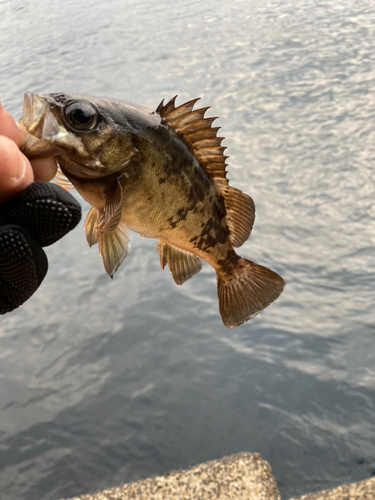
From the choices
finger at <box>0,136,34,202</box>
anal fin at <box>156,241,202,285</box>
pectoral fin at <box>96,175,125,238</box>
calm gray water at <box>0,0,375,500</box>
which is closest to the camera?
finger at <box>0,136,34,202</box>

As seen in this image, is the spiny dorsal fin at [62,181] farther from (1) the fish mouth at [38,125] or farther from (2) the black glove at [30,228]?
(1) the fish mouth at [38,125]


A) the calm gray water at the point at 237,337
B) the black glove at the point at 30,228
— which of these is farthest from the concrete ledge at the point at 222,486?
the black glove at the point at 30,228

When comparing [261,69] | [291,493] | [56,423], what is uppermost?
[261,69]

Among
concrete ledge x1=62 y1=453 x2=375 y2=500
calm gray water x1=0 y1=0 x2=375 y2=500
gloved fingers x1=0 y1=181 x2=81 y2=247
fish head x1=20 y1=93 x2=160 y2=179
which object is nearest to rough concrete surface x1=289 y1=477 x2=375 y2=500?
concrete ledge x1=62 y1=453 x2=375 y2=500

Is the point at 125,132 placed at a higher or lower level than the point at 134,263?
higher

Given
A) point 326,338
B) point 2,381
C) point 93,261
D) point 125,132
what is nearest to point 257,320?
point 326,338

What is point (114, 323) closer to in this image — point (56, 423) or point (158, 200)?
point (56, 423)

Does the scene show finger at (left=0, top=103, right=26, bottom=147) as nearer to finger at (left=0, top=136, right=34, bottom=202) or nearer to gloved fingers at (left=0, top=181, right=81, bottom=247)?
finger at (left=0, top=136, right=34, bottom=202)

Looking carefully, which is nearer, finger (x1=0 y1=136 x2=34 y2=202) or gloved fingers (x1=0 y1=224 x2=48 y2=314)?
finger (x1=0 y1=136 x2=34 y2=202)
